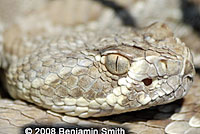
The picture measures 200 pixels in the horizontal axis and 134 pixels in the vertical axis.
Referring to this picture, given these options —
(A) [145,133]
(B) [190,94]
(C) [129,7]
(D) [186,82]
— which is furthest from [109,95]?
(C) [129,7]

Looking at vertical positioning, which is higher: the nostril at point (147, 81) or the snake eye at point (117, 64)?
the snake eye at point (117, 64)

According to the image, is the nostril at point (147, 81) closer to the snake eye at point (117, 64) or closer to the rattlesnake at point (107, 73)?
the rattlesnake at point (107, 73)

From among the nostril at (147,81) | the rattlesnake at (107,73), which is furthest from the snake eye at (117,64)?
the nostril at (147,81)

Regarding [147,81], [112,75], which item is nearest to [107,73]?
[112,75]

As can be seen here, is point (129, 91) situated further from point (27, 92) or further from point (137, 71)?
point (27, 92)

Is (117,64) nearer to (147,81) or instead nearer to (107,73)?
(107,73)

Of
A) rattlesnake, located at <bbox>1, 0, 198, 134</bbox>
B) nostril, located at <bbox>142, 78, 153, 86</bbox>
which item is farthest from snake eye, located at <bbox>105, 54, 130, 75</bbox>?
nostril, located at <bbox>142, 78, 153, 86</bbox>

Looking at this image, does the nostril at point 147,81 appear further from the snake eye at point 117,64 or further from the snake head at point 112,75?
the snake eye at point 117,64

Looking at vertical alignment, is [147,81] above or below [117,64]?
below
